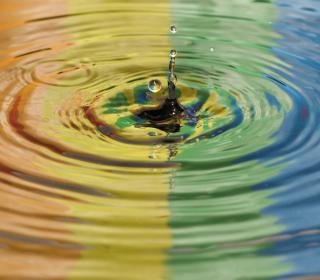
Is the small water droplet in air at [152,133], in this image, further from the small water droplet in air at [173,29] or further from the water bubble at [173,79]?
the small water droplet in air at [173,29]

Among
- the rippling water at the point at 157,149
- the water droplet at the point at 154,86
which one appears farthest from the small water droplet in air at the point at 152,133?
the water droplet at the point at 154,86

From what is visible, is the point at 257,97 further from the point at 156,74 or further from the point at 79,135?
→ the point at 79,135

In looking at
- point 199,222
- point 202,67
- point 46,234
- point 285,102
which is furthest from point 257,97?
point 46,234

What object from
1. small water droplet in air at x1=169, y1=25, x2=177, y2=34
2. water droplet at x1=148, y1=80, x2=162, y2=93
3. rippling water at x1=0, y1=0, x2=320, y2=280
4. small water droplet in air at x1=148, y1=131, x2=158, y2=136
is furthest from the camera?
small water droplet in air at x1=169, y1=25, x2=177, y2=34

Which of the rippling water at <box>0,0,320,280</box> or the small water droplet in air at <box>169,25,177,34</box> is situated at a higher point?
the small water droplet in air at <box>169,25,177,34</box>

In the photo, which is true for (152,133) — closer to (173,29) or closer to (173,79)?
(173,79)

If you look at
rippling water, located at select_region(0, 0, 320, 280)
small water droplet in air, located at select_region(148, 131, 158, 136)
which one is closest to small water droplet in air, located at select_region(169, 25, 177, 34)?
rippling water, located at select_region(0, 0, 320, 280)

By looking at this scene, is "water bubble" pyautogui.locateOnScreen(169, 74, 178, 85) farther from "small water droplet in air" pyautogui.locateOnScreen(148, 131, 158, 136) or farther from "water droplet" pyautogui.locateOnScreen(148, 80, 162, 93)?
"small water droplet in air" pyautogui.locateOnScreen(148, 131, 158, 136)
